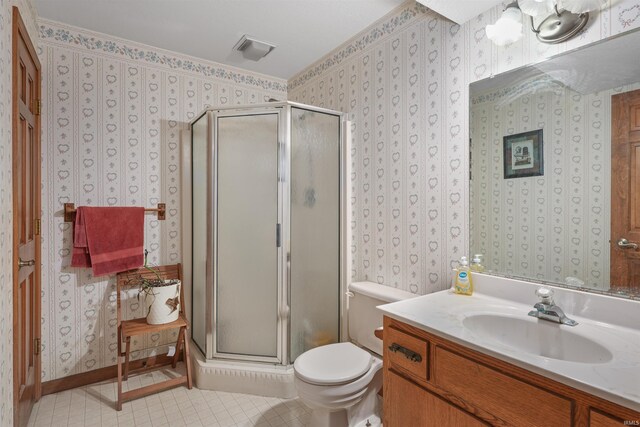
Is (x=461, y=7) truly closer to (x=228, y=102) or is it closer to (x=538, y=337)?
(x=538, y=337)

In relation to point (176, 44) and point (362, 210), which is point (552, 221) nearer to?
point (362, 210)

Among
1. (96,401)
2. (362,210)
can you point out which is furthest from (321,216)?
(96,401)

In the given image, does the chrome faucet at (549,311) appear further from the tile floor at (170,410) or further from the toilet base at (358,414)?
the tile floor at (170,410)

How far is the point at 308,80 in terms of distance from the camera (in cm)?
287

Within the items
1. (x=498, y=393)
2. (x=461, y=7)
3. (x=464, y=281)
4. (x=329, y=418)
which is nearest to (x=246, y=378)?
(x=329, y=418)

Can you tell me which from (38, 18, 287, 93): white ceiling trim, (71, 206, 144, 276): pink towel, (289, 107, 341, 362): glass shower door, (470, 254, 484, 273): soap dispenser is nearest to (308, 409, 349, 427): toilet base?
(289, 107, 341, 362): glass shower door

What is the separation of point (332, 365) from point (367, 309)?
489mm

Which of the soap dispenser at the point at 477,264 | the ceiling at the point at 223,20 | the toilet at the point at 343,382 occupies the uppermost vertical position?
the ceiling at the point at 223,20

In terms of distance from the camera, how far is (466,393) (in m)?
1.04

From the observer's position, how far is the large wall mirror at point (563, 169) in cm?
119

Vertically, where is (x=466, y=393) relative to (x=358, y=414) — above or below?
above

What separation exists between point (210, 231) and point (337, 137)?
43.2 inches

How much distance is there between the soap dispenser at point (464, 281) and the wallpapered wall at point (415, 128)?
0.12 meters

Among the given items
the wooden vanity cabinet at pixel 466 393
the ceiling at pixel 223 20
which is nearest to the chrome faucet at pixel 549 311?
the wooden vanity cabinet at pixel 466 393
